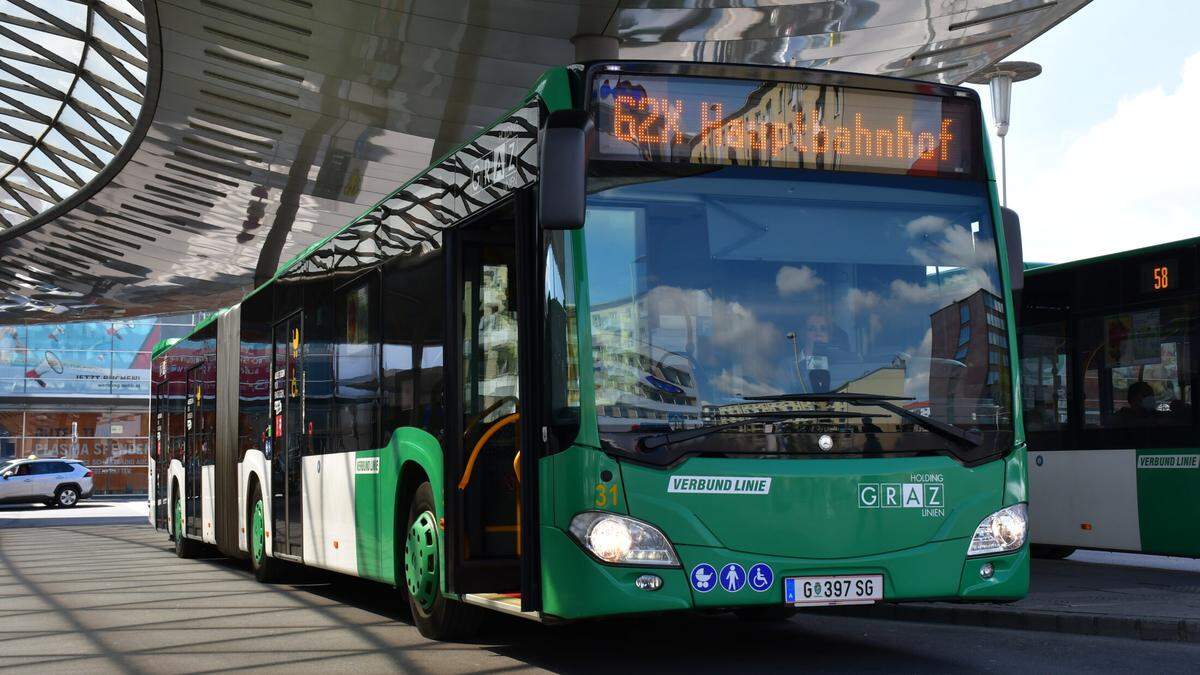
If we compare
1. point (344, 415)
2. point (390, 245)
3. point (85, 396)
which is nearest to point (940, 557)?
point (390, 245)

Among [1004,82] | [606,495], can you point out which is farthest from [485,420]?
[1004,82]

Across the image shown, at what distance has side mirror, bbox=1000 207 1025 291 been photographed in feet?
23.8

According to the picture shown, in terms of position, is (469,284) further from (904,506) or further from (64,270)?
(64,270)

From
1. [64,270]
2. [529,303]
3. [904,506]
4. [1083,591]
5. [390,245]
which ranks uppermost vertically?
[64,270]

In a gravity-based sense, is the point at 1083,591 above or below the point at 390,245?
below

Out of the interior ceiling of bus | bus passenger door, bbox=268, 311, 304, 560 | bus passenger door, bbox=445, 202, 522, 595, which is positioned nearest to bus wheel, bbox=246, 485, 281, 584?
bus passenger door, bbox=268, 311, 304, 560

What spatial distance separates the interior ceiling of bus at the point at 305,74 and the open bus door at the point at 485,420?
9.51 meters

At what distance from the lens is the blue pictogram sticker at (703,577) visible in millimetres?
6414

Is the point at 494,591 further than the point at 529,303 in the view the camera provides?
Yes

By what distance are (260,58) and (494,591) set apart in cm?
1523

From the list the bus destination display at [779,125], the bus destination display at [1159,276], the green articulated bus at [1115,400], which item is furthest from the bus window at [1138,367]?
the bus destination display at [779,125]

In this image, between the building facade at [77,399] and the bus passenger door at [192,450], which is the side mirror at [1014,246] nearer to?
the bus passenger door at [192,450]

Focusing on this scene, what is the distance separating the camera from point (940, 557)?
6762 millimetres

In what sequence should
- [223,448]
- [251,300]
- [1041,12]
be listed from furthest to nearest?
1. [1041,12]
2. [223,448]
3. [251,300]
